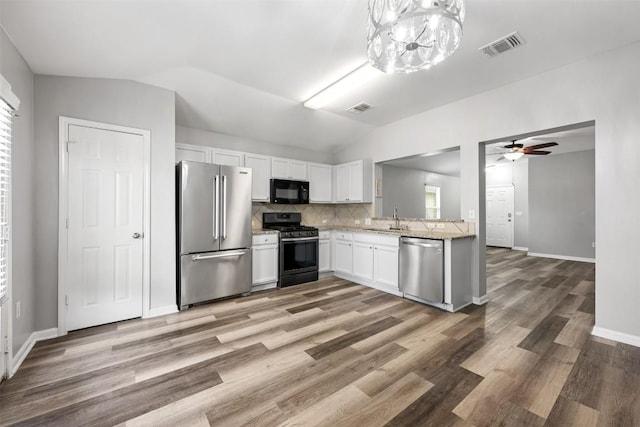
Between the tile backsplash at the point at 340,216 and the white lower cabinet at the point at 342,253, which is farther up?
the tile backsplash at the point at 340,216

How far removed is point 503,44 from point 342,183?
3177 mm

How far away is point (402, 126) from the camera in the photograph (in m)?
4.38

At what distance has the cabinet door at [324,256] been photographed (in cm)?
472

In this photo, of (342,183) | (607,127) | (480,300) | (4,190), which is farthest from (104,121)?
(607,127)

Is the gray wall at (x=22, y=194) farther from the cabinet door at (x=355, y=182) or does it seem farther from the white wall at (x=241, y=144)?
the cabinet door at (x=355, y=182)

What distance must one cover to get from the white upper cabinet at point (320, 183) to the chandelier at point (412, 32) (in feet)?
10.6

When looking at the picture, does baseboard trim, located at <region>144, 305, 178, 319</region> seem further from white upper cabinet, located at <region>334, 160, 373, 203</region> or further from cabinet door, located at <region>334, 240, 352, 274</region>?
white upper cabinet, located at <region>334, 160, 373, 203</region>

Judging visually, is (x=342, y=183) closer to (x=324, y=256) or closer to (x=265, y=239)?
(x=324, y=256)

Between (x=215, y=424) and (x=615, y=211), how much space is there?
12.4ft

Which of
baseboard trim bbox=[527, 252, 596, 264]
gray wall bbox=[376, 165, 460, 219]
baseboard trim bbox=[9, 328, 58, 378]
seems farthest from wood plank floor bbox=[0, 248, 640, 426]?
gray wall bbox=[376, 165, 460, 219]

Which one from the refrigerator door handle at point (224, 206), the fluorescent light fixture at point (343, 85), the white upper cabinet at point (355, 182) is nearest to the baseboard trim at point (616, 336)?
the white upper cabinet at point (355, 182)

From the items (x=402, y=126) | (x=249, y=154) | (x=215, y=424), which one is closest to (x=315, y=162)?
(x=249, y=154)

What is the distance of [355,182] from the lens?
4.95m

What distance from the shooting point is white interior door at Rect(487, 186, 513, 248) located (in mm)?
8320
